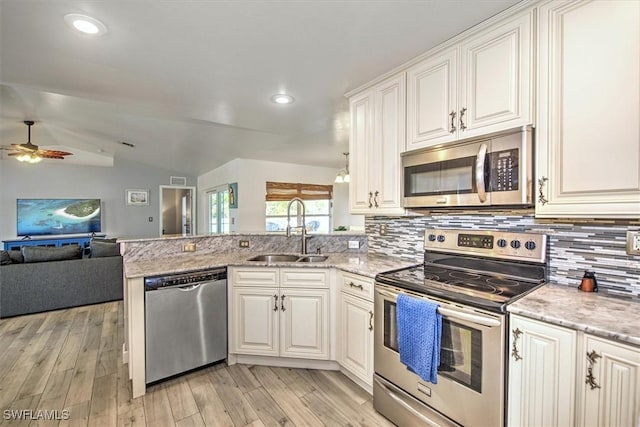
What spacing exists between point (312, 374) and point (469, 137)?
207 centimetres

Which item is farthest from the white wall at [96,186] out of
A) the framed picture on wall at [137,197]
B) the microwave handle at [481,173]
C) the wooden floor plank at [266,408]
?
the microwave handle at [481,173]

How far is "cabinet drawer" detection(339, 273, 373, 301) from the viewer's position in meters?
2.07

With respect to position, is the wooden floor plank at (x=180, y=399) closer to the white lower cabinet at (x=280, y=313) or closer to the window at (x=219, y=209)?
the white lower cabinet at (x=280, y=313)

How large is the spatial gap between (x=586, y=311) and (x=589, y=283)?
0.36 meters

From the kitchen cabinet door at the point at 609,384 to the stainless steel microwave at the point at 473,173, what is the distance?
0.68 meters

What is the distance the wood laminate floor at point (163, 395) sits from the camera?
74.5 inches

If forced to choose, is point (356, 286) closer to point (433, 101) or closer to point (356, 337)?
point (356, 337)

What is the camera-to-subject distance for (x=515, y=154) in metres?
1.52

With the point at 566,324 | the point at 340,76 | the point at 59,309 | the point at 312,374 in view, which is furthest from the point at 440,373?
the point at 59,309

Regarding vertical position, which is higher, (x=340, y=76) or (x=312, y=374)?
(x=340, y=76)

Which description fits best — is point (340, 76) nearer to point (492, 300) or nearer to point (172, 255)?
point (492, 300)

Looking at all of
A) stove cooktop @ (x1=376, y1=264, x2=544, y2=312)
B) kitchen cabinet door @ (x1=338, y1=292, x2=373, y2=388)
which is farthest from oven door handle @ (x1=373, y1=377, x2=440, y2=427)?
stove cooktop @ (x1=376, y1=264, x2=544, y2=312)

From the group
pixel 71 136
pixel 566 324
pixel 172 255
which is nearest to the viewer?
pixel 566 324

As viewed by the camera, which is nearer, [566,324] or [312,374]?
[566,324]
